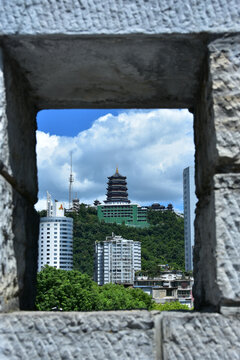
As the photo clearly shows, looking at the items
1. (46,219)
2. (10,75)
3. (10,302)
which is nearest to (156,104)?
(10,75)

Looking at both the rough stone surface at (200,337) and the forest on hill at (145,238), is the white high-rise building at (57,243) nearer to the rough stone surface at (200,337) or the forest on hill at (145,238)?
the forest on hill at (145,238)

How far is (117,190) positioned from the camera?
5684 inches

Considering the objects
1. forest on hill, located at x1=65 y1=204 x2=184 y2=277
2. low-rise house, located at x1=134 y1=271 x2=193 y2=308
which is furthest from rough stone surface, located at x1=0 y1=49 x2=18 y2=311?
forest on hill, located at x1=65 y1=204 x2=184 y2=277

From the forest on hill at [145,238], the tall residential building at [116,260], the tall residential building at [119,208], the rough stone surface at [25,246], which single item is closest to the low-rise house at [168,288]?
the forest on hill at [145,238]

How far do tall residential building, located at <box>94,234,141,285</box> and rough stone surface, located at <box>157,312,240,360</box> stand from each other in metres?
98.1

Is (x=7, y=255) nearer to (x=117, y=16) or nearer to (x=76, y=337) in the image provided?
(x=76, y=337)

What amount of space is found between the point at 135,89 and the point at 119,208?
138 m

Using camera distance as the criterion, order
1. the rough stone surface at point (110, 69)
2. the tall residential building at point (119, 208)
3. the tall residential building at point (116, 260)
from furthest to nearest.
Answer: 1. the tall residential building at point (119, 208)
2. the tall residential building at point (116, 260)
3. the rough stone surface at point (110, 69)

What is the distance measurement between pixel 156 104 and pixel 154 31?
0.72m

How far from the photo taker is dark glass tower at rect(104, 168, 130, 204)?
141m

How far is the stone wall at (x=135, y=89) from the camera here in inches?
72.2

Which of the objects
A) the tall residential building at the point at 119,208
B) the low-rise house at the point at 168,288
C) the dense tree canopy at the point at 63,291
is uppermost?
the tall residential building at the point at 119,208

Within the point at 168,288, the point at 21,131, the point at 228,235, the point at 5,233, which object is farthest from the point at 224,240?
the point at 168,288

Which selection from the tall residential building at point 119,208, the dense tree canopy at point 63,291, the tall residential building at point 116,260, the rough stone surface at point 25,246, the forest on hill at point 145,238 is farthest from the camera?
the tall residential building at point 119,208
